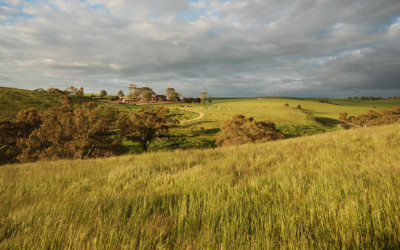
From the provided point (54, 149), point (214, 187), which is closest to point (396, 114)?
point (214, 187)

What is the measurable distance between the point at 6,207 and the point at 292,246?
14.3ft

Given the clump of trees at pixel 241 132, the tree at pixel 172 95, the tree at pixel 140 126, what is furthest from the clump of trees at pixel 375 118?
the tree at pixel 172 95

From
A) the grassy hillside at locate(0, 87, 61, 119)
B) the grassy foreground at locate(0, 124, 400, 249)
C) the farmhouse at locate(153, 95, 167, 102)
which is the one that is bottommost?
the grassy foreground at locate(0, 124, 400, 249)

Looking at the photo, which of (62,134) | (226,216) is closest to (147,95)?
(62,134)

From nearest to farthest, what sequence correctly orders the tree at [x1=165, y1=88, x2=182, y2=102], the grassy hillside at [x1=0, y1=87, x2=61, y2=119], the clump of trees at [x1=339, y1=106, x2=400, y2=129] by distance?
1. the grassy hillside at [x1=0, y1=87, x2=61, y2=119]
2. the clump of trees at [x1=339, y1=106, x2=400, y2=129]
3. the tree at [x1=165, y1=88, x2=182, y2=102]

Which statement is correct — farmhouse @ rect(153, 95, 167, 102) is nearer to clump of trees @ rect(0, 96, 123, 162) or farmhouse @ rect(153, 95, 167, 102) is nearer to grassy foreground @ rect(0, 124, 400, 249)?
clump of trees @ rect(0, 96, 123, 162)

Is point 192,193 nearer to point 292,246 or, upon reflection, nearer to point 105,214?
point 105,214

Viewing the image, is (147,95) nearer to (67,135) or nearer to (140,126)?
(140,126)

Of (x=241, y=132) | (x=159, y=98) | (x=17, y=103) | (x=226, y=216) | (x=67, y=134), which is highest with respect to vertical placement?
(x=159, y=98)

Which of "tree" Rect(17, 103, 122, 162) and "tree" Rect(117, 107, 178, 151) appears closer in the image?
"tree" Rect(17, 103, 122, 162)

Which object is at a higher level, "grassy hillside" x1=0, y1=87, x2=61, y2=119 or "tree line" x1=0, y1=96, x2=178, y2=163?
"grassy hillside" x1=0, y1=87, x2=61, y2=119

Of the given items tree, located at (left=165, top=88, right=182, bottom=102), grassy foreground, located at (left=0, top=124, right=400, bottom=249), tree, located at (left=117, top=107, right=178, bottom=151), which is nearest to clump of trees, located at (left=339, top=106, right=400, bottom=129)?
tree, located at (left=117, top=107, right=178, bottom=151)

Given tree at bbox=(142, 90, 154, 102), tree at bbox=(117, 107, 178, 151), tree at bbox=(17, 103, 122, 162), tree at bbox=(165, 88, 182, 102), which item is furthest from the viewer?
tree at bbox=(165, 88, 182, 102)

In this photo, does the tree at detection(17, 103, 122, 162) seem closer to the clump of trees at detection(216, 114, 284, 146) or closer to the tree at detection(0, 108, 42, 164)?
the tree at detection(0, 108, 42, 164)
